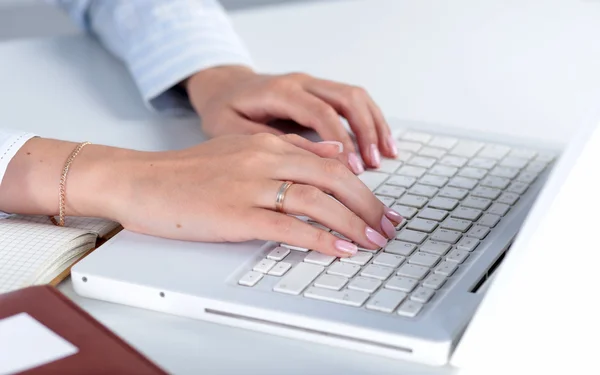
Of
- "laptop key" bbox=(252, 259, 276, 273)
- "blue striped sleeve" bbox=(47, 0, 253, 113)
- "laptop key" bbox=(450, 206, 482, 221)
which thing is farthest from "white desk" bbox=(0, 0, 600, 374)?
"laptop key" bbox=(252, 259, 276, 273)

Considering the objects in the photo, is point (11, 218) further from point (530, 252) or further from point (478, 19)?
point (478, 19)

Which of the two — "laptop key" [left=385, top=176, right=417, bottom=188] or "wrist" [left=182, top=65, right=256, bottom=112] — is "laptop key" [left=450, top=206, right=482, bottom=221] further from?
"wrist" [left=182, top=65, right=256, bottom=112]

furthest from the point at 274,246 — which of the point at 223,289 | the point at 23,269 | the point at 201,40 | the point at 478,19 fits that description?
the point at 478,19

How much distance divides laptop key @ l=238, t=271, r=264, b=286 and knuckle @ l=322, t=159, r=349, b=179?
14cm

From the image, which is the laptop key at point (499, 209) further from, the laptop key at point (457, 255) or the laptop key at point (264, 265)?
the laptop key at point (264, 265)

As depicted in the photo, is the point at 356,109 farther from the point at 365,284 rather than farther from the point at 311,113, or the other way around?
the point at 365,284

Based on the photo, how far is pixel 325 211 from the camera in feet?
2.54

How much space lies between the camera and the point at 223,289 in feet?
2.27

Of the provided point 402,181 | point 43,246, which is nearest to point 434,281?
point 402,181

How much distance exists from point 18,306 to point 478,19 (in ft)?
3.25

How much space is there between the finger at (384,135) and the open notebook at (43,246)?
31 centimetres

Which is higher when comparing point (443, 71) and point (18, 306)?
point (18, 306)

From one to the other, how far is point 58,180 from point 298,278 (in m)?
0.27

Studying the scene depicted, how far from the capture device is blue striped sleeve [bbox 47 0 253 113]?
116cm
